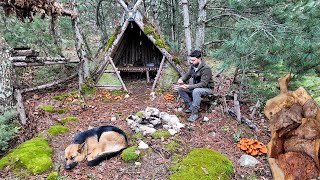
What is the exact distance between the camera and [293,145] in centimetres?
265

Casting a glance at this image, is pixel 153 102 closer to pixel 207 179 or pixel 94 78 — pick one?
pixel 94 78

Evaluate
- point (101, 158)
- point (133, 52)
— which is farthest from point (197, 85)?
point (133, 52)

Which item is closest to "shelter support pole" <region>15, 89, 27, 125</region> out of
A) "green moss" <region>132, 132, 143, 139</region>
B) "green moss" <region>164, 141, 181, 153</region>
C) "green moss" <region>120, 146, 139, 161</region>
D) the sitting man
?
"green moss" <region>132, 132, 143, 139</region>

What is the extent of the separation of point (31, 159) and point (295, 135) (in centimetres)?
393

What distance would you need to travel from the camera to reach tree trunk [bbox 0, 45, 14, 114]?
565 centimetres

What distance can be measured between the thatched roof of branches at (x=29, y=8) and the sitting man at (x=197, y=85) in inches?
142

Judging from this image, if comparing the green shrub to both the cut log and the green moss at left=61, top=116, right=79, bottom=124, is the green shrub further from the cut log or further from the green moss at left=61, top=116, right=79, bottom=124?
the cut log

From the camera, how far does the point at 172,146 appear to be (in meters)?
4.32

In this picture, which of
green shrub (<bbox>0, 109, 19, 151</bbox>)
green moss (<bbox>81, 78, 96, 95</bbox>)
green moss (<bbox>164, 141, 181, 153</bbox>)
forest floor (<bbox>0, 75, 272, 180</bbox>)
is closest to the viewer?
forest floor (<bbox>0, 75, 272, 180</bbox>)

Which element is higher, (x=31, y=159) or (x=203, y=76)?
(x=203, y=76)

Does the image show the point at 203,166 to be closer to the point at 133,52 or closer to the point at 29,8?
the point at 29,8

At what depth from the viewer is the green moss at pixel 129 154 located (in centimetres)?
402

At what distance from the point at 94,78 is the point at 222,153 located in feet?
16.1

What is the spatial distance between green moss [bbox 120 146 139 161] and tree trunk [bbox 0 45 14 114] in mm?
3447
